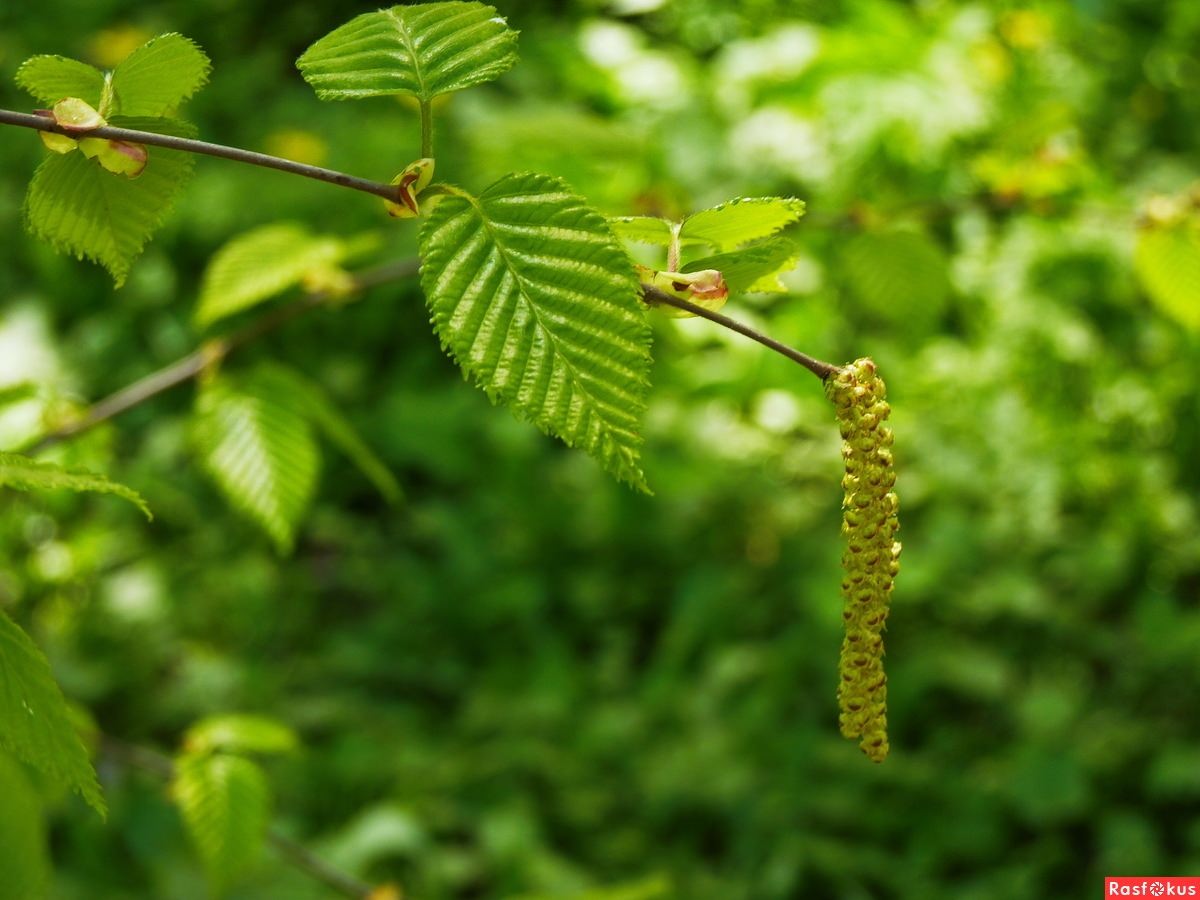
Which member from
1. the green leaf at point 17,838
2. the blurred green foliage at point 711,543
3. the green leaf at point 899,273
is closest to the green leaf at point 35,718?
the green leaf at point 17,838

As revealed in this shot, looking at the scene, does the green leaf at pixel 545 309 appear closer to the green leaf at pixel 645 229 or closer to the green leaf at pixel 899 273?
the green leaf at pixel 645 229

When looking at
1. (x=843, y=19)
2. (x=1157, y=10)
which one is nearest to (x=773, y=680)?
(x=843, y=19)

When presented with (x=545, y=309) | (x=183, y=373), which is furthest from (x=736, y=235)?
(x=183, y=373)

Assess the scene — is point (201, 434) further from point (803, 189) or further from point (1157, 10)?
point (1157, 10)

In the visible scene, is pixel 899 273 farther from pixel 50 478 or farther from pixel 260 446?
pixel 50 478
